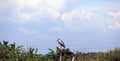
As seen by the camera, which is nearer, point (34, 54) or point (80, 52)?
point (34, 54)

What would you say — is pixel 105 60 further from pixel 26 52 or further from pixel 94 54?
pixel 26 52

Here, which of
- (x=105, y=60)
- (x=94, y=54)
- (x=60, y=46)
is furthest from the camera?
(x=94, y=54)

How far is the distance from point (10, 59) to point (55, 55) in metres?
2.79

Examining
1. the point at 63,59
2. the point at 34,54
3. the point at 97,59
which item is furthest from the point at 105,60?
the point at 34,54

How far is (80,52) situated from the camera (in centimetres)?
2492

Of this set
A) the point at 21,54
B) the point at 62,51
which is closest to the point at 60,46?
the point at 62,51

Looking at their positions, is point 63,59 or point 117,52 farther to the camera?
point 117,52

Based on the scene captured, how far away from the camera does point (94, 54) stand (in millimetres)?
25594

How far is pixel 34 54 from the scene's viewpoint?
22.0 metres

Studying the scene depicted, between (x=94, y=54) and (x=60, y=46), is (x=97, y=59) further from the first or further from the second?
(x=60, y=46)

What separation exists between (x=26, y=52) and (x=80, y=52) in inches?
177

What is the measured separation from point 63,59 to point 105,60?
311 cm

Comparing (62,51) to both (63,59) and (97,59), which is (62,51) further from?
(97,59)

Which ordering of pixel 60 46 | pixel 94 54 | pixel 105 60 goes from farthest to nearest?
1. pixel 94 54
2. pixel 105 60
3. pixel 60 46
